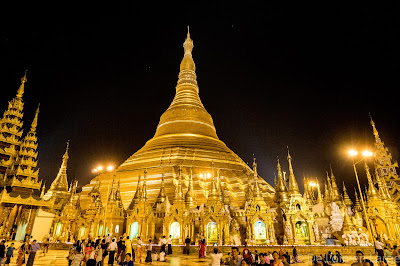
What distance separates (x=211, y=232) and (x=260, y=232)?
338 cm

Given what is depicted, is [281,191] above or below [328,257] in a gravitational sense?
above

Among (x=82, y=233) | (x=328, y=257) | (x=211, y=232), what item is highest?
(x=211, y=232)

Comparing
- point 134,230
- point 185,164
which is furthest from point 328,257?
point 185,164

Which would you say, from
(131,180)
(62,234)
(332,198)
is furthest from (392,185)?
(62,234)

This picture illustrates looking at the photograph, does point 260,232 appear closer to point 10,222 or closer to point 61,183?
point 10,222

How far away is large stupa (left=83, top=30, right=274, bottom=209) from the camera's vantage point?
77.4 ft

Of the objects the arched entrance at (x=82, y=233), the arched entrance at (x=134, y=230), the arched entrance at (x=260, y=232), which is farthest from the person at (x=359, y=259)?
the arched entrance at (x=82, y=233)

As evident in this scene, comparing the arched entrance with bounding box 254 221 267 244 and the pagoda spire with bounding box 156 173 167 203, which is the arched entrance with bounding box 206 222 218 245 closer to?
the arched entrance with bounding box 254 221 267 244

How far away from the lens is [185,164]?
86.5ft

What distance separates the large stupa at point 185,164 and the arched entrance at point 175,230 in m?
2.05

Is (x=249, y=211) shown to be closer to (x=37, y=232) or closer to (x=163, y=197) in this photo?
(x=163, y=197)

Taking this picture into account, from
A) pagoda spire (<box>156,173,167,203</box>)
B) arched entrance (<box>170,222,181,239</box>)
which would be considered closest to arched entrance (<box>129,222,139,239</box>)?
pagoda spire (<box>156,173,167,203</box>)

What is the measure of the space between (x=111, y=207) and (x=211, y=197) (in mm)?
7620

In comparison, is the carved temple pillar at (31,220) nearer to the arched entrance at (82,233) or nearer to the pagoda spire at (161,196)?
the arched entrance at (82,233)
